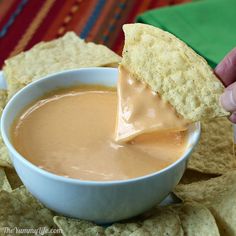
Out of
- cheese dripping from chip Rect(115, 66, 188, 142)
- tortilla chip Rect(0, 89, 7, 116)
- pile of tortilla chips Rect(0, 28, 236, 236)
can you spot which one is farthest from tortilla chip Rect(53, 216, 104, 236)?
tortilla chip Rect(0, 89, 7, 116)

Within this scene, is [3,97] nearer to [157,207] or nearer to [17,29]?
[157,207]

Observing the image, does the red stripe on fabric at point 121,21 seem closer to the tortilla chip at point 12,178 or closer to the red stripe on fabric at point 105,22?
the red stripe on fabric at point 105,22

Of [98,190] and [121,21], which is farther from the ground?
[98,190]

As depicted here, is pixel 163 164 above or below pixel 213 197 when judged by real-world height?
above

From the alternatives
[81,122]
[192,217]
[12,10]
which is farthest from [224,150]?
[12,10]

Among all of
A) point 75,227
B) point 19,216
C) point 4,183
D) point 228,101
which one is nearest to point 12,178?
point 4,183

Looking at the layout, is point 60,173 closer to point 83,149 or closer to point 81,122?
point 83,149
